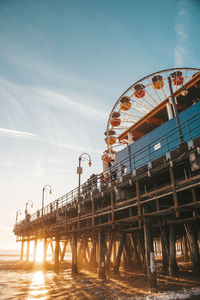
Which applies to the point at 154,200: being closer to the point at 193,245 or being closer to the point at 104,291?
the point at 193,245

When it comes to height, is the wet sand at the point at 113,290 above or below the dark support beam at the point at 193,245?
below

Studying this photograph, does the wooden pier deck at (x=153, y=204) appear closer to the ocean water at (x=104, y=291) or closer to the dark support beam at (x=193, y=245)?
the dark support beam at (x=193, y=245)

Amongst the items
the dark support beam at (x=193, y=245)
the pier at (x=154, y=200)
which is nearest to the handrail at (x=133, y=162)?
the pier at (x=154, y=200)

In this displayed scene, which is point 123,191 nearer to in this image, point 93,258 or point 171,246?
point 171,246

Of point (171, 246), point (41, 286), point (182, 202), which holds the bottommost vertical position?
point (41, 286)

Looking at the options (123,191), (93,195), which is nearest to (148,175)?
(123,191)

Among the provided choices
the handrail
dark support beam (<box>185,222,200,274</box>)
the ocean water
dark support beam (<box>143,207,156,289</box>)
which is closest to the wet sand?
the ocean water

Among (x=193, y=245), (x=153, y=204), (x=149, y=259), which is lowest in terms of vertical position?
(x=149, y=259)

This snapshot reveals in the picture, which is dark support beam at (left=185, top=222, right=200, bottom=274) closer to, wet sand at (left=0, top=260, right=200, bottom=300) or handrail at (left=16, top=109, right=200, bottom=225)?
wet sand at (left=0, top=260, right=200, bottom=300)

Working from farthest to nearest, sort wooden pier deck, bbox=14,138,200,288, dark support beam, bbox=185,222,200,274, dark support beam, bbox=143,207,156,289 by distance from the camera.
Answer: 1. dark support beam, bbox=185,222,200,274
2. dark support beam, bbox=143,207,156,289
3. wooden pier deck, bbox=14,138,200,288

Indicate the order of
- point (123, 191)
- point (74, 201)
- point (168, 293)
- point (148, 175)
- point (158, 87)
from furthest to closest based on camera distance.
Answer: point (158, 87) → point (74, 201) → point (123, 191) → point (148, 175) → point (168, 293)

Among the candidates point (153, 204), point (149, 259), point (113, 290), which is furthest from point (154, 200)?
point (113, 290)

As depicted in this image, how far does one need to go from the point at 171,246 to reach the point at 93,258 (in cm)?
1145

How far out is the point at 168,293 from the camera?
32.2 feet
